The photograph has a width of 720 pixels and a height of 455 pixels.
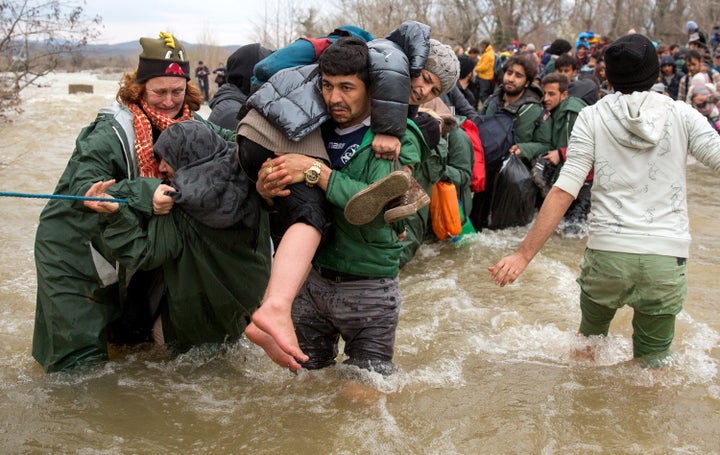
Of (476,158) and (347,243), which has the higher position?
(347,243)

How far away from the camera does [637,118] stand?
3.21 m

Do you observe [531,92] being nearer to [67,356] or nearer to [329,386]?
[329,386]

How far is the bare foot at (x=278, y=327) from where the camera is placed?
100 inches

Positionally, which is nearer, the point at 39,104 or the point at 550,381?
the point at 550,381

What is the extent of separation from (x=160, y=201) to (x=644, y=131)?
87.3 inches

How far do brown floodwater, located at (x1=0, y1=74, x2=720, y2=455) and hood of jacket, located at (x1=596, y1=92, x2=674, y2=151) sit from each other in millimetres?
1161

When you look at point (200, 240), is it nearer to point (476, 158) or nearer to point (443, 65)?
point (443, 65)

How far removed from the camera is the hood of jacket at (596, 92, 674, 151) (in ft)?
10.6

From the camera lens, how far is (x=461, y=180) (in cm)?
627

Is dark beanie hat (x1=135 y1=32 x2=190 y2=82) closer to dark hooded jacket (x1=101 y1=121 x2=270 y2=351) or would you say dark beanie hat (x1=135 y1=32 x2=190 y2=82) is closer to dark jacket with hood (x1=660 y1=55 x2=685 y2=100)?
dark hooded jacket (x1=101 y1=121 x2=270 y2=351)

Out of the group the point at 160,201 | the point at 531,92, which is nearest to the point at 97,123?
the point at 160,201

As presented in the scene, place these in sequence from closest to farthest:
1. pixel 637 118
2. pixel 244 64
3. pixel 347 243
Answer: pixel 347 243 → pixel 637 118 → pixel 244 64

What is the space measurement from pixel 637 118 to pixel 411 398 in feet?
5.52

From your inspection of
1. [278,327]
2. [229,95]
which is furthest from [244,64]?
[278,327]
